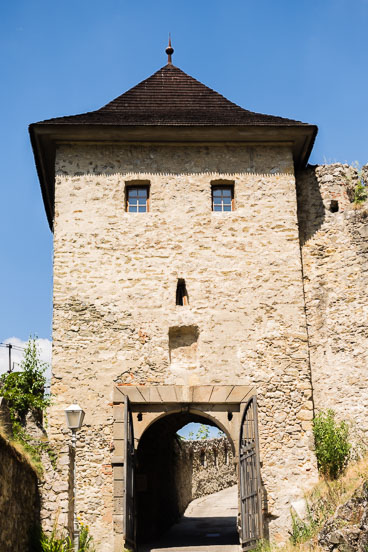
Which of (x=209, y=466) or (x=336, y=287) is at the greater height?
(x=336, y=287)

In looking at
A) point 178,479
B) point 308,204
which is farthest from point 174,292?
point 178,479

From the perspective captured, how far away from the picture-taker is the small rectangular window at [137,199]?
15.8 metres

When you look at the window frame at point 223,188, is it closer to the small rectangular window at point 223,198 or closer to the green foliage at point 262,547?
the small rectangular window at point 223,198

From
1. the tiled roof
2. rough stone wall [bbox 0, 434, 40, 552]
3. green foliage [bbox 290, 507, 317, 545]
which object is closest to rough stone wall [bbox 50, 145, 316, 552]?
green foliage [bbox 290, 507, 317, 545]

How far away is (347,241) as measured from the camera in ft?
51.1

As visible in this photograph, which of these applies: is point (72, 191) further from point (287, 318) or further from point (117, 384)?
point (287, 318)

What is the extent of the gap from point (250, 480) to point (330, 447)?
5.62 ft

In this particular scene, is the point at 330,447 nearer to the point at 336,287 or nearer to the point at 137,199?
the point at 336,287

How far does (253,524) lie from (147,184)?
7.32 metres

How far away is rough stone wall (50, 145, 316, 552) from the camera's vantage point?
14141mm

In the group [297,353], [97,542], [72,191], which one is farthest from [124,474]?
[72,191]

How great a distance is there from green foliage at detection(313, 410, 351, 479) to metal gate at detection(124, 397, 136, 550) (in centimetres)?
358

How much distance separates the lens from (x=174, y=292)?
1502 cm

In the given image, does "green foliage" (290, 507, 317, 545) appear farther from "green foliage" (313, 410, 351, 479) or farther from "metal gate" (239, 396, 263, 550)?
"green foliage" (313, 410, 351, 479)
